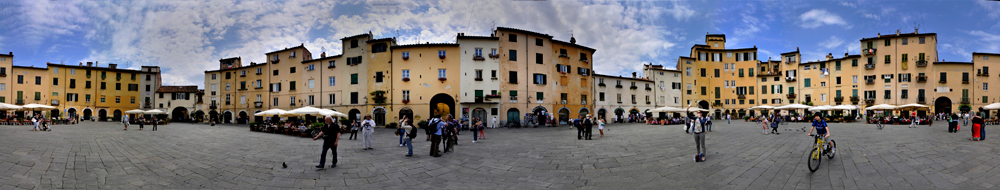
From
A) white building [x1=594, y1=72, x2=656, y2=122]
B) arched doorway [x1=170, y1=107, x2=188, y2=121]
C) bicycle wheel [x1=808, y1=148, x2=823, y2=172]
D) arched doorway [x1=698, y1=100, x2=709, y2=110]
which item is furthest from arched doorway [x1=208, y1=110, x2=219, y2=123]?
arched doorway [x1=698, y1=100, x2=709, y2=110]

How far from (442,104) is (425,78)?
8.97 feet

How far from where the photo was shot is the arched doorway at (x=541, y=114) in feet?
115

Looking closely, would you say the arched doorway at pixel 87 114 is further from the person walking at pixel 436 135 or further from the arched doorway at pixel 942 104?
the arched doorway at pixel 942 104

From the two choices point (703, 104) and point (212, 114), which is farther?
point (703, 104)

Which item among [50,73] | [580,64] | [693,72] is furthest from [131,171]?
[50,73]

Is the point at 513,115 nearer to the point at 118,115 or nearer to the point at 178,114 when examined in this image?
the point at 178,114

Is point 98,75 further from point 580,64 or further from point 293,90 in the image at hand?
point 580,64

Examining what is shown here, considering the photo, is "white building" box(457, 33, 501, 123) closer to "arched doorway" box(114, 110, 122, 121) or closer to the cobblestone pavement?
the cobblestone pavement

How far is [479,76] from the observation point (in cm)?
3359

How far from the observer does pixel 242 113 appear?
45.0 m

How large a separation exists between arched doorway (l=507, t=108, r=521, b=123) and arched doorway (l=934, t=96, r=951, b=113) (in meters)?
44.5

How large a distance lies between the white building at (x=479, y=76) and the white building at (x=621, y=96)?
1259cm

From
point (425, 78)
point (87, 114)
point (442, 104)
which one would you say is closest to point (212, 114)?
point (87, 114)

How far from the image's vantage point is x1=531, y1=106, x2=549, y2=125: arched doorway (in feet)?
115
